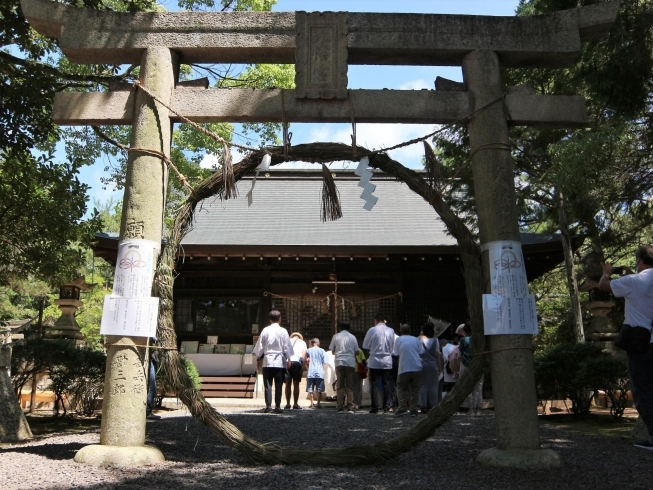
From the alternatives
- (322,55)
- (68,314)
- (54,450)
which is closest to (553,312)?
(68,314)

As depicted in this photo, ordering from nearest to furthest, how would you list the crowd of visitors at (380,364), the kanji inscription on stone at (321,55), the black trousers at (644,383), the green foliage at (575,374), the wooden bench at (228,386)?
the black trousers at (644,383)
the kanji inscription on stone at (321,55)
the green foliage at (575,374)
the crowd of visitors at (380,364)
the wooden bench at (228,386)

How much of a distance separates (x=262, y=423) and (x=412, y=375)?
2.70 m

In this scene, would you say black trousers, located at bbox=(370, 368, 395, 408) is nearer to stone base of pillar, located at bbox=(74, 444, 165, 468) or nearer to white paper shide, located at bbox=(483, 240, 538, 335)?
white paper shide, located at bbox=(483, 240, 538, 335)

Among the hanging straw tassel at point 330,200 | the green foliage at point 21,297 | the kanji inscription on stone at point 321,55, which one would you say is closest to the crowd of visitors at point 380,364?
the hanging straw tassel at point 330,200

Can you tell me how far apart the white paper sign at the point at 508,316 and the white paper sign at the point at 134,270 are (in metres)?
2.81

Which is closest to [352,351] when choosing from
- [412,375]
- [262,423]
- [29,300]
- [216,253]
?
[412,375]

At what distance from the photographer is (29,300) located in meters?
A: 28.5

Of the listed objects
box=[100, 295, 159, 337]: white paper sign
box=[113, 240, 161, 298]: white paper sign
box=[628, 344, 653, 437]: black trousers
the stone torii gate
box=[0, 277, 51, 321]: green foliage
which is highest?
box=[0, 277, 51, 321]: green foliage

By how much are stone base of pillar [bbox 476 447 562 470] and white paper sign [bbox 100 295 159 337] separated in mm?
2883

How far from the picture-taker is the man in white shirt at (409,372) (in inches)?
363

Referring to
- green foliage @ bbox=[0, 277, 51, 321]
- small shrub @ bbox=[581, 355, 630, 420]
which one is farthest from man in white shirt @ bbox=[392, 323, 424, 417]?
green foliage @ bbox=[0, 277, 51, 321]

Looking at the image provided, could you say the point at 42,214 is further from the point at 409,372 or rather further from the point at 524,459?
the point at 524,459

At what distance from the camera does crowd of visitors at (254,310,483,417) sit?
9.33 m

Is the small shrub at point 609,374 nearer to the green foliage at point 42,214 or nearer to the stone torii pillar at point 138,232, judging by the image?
the stone torii pillar at point 138,232
